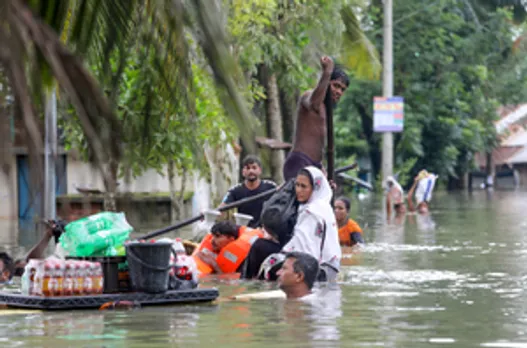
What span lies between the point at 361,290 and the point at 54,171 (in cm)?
881

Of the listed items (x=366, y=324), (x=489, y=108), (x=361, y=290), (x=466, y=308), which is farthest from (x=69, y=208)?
(x=489, y=108)

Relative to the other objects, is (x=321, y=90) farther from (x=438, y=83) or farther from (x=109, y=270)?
(x=438, y=83)

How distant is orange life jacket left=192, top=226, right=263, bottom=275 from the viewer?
1259 cm

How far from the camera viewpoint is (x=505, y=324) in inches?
327

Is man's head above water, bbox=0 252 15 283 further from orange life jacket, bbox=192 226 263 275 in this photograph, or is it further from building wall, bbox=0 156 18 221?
building wall, bbox=0 156 18 221

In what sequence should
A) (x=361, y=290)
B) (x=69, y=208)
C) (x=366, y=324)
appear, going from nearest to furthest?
(x=69, y=208), (x=366, y=324), (x=361, y=290)

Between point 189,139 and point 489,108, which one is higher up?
point 489,108

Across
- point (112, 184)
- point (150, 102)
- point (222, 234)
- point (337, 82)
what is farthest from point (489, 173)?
point (112, 184)

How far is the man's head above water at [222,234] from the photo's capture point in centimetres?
1249

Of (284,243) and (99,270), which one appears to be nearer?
(99,270)

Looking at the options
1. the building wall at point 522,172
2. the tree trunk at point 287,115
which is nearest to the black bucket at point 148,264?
the tree trunk at point 287,115

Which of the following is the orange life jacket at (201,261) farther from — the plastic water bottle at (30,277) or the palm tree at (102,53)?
the palm tree at (102,53)

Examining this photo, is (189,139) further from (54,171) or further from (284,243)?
(284,243)

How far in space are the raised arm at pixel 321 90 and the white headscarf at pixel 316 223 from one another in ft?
2.83
